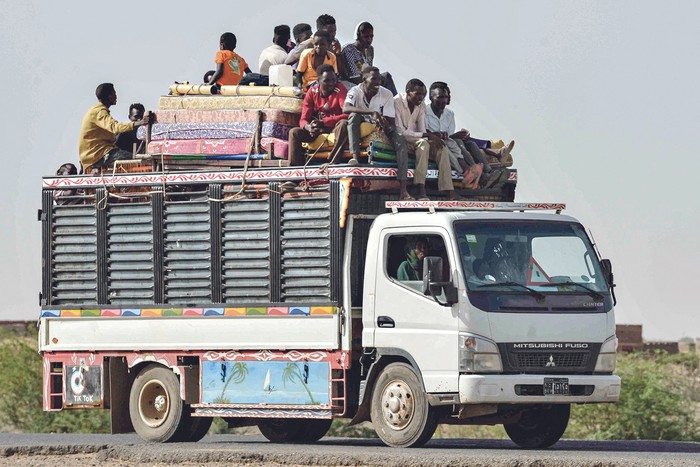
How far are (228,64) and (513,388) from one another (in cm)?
621

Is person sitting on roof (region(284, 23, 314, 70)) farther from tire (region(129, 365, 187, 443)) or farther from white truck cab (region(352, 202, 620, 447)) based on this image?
tire (region(129, 365, 187, 443))

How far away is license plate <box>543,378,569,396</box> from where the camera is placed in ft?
52.5

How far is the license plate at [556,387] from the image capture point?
1602 cm

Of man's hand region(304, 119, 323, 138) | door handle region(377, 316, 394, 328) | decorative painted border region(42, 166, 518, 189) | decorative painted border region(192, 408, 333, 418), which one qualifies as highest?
man's hand region(304, 119, 323, 138)

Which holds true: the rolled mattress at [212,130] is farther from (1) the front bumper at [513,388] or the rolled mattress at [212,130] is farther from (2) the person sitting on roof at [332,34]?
(1) the front bumper at [513,388]

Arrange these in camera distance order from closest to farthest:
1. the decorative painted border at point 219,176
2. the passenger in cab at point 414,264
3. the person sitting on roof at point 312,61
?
the passenger in cab at point 414,264 < the decorative painted border at point 219,176 < the person sitting on roof at point 312,61

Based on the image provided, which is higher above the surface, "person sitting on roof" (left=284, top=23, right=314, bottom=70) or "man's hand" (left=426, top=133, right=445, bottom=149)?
"person sitting on roof" (left=284, top=23, right=314, bottom=70)

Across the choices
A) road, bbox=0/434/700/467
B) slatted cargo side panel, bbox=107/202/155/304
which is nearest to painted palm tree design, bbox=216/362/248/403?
road, bbox=0/434/700/467

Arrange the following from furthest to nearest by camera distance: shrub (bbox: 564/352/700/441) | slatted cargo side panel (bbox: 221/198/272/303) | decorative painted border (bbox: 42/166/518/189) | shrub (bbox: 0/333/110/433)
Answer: shrub (bbox: 0/333/110/433) < shrub (bbox: 564/352/700/441) < slatted cargo side panel (bbox: 221/198/272/303) < decorative painted border (bbox: 42/166/518/189)

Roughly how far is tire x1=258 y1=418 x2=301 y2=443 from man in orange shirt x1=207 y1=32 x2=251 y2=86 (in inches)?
161

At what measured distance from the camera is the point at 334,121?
57.9 ft

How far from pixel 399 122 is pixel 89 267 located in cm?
426

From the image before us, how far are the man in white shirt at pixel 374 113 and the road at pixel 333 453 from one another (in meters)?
2.95

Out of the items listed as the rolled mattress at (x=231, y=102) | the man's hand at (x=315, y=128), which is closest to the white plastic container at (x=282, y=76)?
the rolled mattress at (x=231, y=102)
